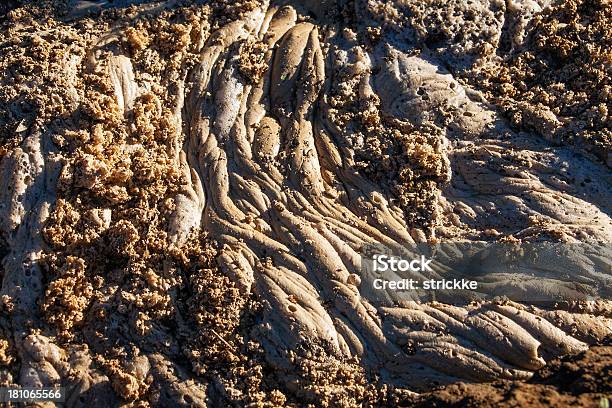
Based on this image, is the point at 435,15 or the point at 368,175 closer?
the point at 368,175

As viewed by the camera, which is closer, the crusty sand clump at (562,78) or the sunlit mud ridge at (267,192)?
the sunlit mud ridge at (267,192)

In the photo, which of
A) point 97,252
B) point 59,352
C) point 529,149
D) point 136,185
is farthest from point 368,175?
point 59,352

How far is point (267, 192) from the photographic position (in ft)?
17.6

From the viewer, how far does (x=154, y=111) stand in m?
5.62

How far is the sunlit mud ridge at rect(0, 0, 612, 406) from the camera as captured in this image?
477cm

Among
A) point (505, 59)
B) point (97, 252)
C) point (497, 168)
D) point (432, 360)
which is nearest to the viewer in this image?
point (432, 360)

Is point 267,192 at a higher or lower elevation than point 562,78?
lower

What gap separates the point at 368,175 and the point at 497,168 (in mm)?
980

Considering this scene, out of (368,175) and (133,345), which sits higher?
(368,175)

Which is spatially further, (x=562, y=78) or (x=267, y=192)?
(x=562, y=78)

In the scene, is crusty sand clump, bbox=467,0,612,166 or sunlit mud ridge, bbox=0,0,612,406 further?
crusty sand clump, bbox=467,0,612,166

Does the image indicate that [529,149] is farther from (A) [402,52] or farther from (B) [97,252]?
(B) [97,252]

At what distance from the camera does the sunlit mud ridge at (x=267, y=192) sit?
15.6 feet

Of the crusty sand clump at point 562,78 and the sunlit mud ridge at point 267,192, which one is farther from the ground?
the crusty sand clump at point 562,78
